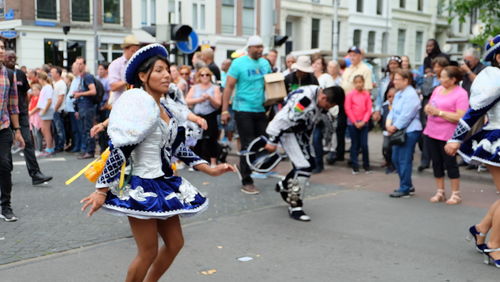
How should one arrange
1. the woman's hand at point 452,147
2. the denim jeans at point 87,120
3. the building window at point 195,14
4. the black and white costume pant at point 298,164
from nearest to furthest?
1. the woman's hand at point 452,147
2. the black and white costume pant at point 298,164
3. the denim jeans at point 87,120
4. the building window at point 195,14

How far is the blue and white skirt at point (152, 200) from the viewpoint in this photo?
3.29 m

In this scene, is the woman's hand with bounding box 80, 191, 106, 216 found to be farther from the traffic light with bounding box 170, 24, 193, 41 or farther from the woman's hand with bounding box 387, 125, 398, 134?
the traffic light with bounding box 170, 24, 193, 41

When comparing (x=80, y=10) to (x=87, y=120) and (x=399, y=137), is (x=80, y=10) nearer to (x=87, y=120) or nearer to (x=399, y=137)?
(x=87, y=120)

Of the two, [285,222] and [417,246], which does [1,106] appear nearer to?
[285,222]

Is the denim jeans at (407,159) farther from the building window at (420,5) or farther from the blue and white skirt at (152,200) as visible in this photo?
the building window at (420,5)

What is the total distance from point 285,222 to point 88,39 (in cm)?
857

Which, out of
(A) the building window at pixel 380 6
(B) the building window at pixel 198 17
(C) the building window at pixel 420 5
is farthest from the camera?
(C) the building window at pixel 420 5

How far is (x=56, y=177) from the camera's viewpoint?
8.96 meters

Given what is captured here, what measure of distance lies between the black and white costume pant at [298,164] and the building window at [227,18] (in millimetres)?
12743

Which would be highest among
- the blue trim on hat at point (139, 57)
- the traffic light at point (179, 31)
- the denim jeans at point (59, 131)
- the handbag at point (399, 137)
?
the traffic light at point (179, 31)

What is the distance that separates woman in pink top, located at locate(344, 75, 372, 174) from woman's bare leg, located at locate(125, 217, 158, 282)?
6.50 metres

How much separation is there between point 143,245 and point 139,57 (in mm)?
1145

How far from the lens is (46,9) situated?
888 centimetres

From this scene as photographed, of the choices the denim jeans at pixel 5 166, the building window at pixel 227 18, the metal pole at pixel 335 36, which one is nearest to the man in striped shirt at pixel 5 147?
the denim jeans at pixel 5 166
